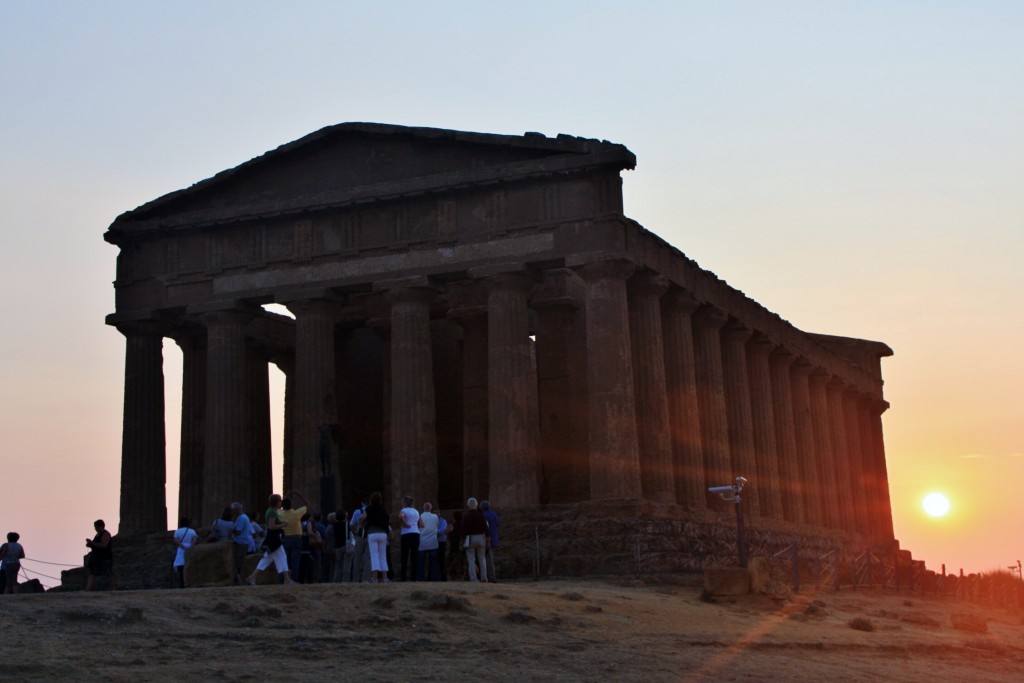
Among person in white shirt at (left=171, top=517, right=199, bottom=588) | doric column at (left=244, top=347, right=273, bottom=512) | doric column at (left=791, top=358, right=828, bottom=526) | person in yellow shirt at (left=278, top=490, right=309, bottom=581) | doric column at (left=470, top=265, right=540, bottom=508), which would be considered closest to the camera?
person in yellow shirt at (left=278, top=490, right=309, bottom=581)

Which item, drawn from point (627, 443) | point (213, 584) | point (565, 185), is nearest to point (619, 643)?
point (213, 584)

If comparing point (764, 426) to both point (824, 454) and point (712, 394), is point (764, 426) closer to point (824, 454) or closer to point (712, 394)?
point (712, 394)

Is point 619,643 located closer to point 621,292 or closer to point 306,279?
point 621,292

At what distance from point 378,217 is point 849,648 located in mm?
21269

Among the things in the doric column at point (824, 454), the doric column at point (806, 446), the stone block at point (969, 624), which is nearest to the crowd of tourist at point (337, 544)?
the stone block at point (969, 624)

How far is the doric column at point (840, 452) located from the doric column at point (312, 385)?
2301cm

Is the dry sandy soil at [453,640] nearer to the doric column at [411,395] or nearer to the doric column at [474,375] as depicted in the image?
the doric column at [411,395]

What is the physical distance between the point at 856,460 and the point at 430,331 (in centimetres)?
2454

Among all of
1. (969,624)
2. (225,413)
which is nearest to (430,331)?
(225,413)

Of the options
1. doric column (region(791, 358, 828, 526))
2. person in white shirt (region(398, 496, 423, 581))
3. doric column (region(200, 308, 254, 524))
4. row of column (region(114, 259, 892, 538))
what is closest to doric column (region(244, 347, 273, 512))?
row of column (region(114, 259, 892, 538))

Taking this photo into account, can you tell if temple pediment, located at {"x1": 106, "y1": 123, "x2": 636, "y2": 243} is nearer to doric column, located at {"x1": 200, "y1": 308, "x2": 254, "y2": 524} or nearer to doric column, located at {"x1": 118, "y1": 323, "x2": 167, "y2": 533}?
doric column, located at {"x1": 200, "y1": 308, "x2": 254, "y2": 524}

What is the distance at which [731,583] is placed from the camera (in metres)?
29.0

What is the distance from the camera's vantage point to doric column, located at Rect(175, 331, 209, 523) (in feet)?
149

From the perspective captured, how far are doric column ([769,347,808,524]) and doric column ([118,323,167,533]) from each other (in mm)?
20066
